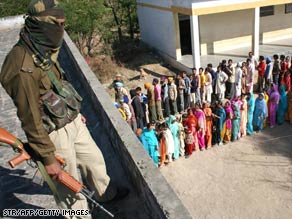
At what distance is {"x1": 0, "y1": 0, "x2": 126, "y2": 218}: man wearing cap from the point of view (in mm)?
1911

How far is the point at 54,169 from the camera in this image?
212 cm

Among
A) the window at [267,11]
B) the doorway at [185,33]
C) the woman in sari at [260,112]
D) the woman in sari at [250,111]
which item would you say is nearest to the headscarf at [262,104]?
the woman in sari at [260,112]

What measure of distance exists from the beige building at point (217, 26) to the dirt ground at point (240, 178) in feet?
17.6

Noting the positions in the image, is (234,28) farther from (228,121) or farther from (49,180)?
(49,180)

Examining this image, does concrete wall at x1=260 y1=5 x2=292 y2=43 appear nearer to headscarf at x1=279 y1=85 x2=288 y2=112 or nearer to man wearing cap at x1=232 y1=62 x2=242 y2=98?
man wearing cap at x1=232 y1=62 x2=242 y2=98

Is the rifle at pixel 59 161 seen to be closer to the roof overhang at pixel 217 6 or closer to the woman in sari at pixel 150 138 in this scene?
the woman in sari at pixel 150 138

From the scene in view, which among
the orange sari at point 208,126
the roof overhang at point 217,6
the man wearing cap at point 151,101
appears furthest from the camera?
the roof overhang at point 217,6

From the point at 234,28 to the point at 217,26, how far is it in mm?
861

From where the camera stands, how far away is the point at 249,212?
19.3 ft

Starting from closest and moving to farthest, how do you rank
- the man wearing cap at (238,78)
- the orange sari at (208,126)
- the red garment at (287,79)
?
the orange sari at (208,126)
the red garment at (287,79)
the man wearing cap at (238,78)

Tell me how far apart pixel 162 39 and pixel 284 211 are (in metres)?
10.4

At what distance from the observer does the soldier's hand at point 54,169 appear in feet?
6.91

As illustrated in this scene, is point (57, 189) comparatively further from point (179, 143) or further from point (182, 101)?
point (182, 101)

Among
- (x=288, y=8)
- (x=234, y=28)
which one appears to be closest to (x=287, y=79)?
(x=234, y=28)
